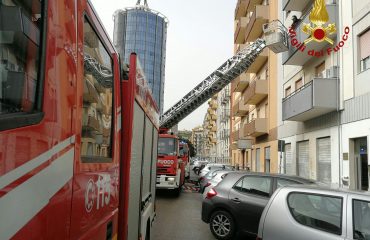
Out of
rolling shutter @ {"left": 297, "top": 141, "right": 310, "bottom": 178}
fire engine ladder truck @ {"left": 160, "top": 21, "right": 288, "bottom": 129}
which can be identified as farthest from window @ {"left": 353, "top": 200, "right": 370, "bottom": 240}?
fire engine ladder truck @ {"left": 160, "top": 21, "right": 288, "bottom": 129}

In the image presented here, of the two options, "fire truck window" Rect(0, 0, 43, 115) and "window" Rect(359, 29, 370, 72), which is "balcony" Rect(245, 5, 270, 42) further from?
"fire truck window" Rect(0, 0, 43, 115)

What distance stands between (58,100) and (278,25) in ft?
73.4

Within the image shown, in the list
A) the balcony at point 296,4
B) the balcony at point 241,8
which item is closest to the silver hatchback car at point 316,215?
the balcony at point 296,4

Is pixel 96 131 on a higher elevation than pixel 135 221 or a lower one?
higher

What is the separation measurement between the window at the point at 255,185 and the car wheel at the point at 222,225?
673mm

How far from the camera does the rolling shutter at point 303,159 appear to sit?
20.7 m

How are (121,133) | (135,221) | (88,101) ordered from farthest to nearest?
(135,221) < (121,133) < (88,101)

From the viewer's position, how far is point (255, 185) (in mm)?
9305

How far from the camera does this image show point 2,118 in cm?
152

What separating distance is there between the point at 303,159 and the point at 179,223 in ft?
36.9

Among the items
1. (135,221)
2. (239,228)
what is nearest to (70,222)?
(135,221)

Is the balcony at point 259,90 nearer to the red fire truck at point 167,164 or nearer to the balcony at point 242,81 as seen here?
the balcony at point 242,81

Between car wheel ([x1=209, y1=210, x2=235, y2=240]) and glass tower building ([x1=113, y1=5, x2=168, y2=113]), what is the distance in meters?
2.99

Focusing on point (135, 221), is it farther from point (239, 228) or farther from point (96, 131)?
point (239, 228)
